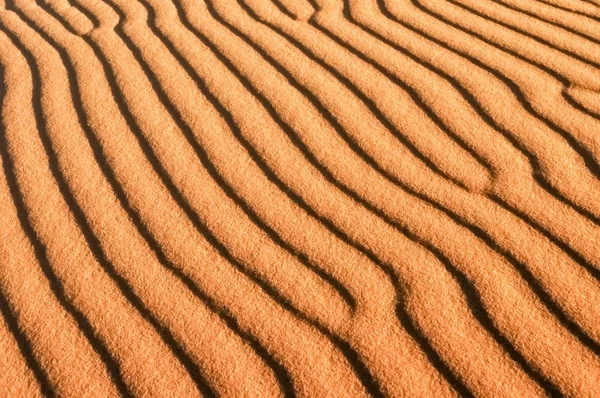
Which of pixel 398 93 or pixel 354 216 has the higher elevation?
pixel 398 93

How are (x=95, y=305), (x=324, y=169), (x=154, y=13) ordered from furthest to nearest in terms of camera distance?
(x=154, y=13)
(x=324, y=169)
(x=95, y=305)

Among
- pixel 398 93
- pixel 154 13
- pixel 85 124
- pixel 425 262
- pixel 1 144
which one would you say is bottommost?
pixel 1 144

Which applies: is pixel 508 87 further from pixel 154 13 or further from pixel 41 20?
pixel 41 20

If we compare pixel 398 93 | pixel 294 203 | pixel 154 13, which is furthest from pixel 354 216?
pixel 154 13

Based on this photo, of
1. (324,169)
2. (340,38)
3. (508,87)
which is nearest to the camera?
A: (324,169)

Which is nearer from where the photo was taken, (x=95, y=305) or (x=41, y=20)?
(x=95, y=305)

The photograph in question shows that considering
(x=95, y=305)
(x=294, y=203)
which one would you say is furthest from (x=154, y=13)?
(x=95, y=305)
